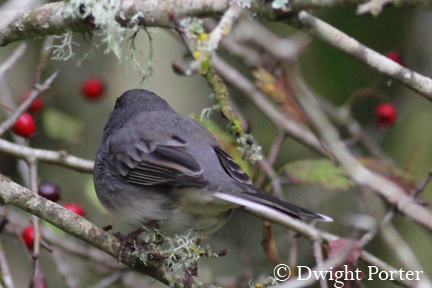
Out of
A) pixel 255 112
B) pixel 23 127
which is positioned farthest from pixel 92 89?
pixel 255 112

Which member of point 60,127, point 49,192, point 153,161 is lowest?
point 60,127

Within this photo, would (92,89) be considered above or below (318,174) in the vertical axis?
below

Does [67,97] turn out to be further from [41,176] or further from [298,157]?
[298,157]

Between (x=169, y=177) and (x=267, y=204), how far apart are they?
0.61m

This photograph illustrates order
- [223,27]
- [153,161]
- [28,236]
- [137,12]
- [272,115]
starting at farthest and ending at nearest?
[272,115]
[28,236]
[153,161]
[137,12]
[223,27]

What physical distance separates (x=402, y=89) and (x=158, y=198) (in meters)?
3.19

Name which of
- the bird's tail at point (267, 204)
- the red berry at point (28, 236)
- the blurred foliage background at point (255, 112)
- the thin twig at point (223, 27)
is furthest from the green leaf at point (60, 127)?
the thin twig at point (223, 27)

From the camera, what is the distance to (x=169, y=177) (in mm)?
2449

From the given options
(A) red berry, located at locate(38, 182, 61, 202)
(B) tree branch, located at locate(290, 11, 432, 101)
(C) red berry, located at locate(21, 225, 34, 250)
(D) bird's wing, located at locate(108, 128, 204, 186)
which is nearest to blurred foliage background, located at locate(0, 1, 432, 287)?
(C) red berry, located at locate(21, 225, 34, 250)

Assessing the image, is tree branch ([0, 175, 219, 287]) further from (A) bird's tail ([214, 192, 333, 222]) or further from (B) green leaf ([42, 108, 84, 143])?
(B) green leaf ([42, 108, 84, 143])

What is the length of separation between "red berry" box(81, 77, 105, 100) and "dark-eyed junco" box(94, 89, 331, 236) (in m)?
1.18

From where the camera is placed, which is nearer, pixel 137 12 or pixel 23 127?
pixel 137 12

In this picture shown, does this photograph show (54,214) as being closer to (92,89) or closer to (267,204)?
(267,204)

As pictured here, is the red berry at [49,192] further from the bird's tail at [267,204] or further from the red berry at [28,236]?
the bird's tail at [267,204]
